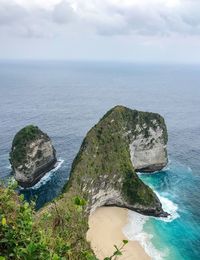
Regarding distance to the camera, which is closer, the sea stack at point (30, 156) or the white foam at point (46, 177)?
the sea stack at point (30, 156)

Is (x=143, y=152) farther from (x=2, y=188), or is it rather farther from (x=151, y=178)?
(x=2, y=188)

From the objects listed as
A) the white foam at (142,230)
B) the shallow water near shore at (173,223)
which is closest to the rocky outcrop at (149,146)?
the shallow water near shore at (173,223)

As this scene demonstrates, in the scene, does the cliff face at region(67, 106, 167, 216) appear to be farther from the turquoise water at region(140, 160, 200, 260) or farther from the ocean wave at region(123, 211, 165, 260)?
the turquoise water at region(140, 160, 200, 260)

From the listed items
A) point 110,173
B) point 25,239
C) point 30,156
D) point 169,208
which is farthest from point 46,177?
point 25,239

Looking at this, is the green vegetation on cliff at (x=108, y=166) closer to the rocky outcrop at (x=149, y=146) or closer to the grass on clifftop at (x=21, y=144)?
the grass on clifftop at (x=21, y=144)

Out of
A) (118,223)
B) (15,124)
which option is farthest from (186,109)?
(118,223)

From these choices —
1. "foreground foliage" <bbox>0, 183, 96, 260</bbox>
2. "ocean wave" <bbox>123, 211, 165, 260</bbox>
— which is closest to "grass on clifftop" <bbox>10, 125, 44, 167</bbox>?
"ocean wave" <bbox>123, 211, 165, 260</bbox>
